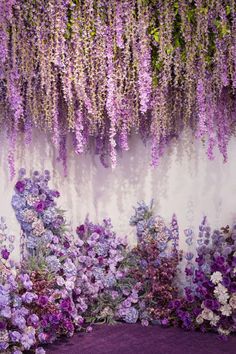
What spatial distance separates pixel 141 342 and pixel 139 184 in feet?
3.43

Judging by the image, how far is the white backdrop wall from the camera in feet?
12.4

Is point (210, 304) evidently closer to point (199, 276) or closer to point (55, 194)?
point (199, 276)

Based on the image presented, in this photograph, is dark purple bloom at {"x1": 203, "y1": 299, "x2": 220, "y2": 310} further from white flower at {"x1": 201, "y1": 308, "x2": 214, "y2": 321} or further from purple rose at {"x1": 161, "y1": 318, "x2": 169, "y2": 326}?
purple rose at {"x1": 161, "y1": 318, "x2": 169, "y2": 326}

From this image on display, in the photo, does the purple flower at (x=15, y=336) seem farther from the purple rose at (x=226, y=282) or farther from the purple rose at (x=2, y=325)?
the purple rose at (x=226, y=282)

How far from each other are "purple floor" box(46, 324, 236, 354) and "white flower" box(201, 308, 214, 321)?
0.11 metres

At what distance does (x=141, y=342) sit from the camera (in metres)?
3.33

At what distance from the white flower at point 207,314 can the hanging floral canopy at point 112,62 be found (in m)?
0.88

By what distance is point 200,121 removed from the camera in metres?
3.44

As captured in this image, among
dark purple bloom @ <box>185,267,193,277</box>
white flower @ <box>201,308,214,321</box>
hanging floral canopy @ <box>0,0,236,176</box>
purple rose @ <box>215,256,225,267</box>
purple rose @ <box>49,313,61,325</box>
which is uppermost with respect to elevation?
hanging floral canopy @ <box>0,0,236,176</box>

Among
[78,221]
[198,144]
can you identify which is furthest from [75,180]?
[198,144]

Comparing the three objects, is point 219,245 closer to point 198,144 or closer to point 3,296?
point 198,144

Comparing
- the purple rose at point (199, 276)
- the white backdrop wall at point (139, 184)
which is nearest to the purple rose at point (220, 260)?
the purple rose at point (199, 276)

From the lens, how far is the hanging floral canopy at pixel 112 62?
3.18 meters

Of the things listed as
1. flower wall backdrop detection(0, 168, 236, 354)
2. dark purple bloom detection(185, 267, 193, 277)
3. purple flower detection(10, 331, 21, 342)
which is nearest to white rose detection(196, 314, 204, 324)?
flower wall backdrop detection(0, 168, 236, 354)
